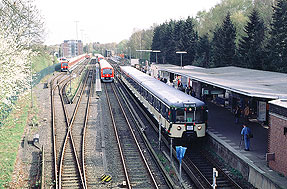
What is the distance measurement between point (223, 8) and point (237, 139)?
5629cm

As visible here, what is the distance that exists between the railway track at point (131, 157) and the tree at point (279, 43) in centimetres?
1572

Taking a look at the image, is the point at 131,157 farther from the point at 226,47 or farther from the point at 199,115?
the point at 226,47

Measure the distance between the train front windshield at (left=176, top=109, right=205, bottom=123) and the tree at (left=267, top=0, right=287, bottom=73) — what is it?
16966mm

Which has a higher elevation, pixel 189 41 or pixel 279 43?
pixel 189 41

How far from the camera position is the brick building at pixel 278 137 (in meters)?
11.7

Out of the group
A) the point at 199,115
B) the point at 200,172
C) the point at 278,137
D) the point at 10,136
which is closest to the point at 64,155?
the point at 10,136

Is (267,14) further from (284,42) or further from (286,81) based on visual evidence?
(286,81)

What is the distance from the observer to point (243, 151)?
580 inches

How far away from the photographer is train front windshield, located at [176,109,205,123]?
643 inches

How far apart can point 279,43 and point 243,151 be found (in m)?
20.2

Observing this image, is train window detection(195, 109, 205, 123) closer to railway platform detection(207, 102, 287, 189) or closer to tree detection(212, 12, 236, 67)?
railway platform detection(207, 102, 287, 189)

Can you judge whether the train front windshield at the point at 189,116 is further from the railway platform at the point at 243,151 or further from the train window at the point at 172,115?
the railway platform at the point at 243,151

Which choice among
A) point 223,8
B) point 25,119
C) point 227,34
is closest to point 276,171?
point 25,119

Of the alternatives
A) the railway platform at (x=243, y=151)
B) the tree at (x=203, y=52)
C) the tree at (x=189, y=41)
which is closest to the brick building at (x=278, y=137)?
the railway platform at (x=243, y=151)
